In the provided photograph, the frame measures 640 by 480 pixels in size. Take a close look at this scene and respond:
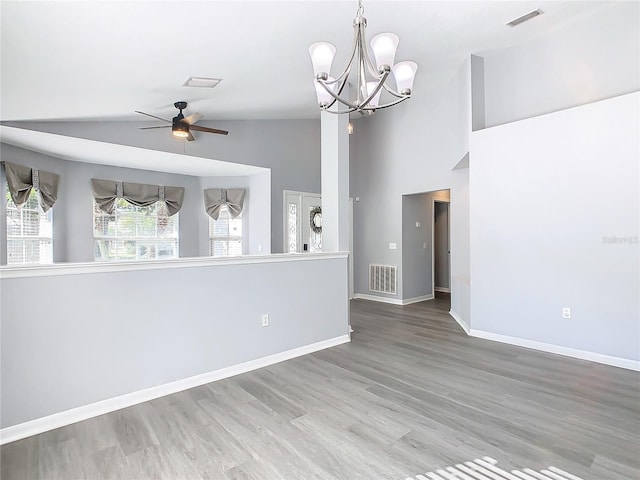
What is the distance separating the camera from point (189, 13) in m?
2.56

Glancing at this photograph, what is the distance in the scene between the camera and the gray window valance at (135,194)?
583 cm

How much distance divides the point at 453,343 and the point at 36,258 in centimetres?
581

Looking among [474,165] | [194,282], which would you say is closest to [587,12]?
[474,165]

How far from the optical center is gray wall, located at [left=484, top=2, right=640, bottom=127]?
3412 mm

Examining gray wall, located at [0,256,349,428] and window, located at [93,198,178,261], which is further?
window, located at [93,198,178,261]

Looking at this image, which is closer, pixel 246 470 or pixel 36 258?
pixel 246 470

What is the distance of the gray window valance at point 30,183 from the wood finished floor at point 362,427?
3.74 m

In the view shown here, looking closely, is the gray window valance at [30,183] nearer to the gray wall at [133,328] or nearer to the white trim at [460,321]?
the gray wall at [133,328]

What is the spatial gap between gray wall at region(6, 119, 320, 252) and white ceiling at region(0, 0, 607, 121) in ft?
0.97

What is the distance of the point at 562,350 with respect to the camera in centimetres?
365

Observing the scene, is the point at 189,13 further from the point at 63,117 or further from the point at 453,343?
the point at 453,343

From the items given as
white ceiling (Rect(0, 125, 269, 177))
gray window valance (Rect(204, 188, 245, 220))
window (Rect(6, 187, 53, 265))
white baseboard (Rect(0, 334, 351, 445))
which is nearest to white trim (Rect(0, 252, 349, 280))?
white baseboard (Rect(0, 334, 351, 445))

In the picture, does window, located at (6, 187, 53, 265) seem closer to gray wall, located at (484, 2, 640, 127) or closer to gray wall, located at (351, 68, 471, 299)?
gray wall, located at (351, 68, 471, 299)

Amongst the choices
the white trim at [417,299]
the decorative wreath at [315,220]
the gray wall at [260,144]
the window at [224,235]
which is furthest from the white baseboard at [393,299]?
the window at [224,235]
